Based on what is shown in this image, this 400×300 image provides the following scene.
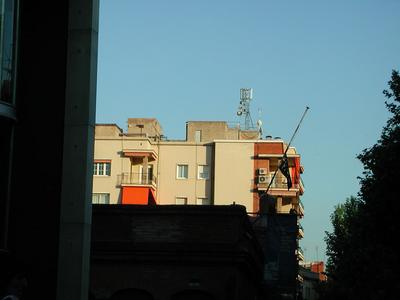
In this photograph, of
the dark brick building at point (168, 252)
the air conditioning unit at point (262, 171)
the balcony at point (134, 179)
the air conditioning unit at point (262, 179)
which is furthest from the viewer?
the air conditioning unit at point (262, 171)

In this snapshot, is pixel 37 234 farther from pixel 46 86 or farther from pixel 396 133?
pixel 396 133

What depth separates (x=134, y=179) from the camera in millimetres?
79812

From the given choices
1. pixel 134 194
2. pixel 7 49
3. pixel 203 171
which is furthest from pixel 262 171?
pixel 7 49

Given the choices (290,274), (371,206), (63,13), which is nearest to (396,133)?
(371,206)

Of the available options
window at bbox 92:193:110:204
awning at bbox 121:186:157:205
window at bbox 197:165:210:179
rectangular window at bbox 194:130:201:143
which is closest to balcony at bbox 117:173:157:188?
awning at bbox 121:186:157:205

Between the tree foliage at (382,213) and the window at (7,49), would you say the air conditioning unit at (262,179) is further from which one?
the window at (7,49)

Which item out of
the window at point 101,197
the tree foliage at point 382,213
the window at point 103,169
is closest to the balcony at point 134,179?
the window at point 103,169

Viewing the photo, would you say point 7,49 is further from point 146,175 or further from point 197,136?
point 197,136

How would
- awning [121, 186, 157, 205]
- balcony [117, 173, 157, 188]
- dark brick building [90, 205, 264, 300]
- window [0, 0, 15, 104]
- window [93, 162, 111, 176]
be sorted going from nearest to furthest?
window [0, 0, 15, 104], dark brick building [90, 205, 264, 300], awning [121, 186, 157, 205], balcony [117, 173, 157, 188], window [93, 162, 111, 176]

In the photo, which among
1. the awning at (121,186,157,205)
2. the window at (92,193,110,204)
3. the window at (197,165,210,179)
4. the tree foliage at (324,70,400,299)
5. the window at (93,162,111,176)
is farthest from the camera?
the window at (197,165,210,179)

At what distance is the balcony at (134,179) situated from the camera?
7931 cm

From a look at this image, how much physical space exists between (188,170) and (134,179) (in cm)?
518

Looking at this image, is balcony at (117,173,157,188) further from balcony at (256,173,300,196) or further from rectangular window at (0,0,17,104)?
rectangular window at (0,0,17,104)

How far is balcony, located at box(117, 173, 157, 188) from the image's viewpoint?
79.3 meters
